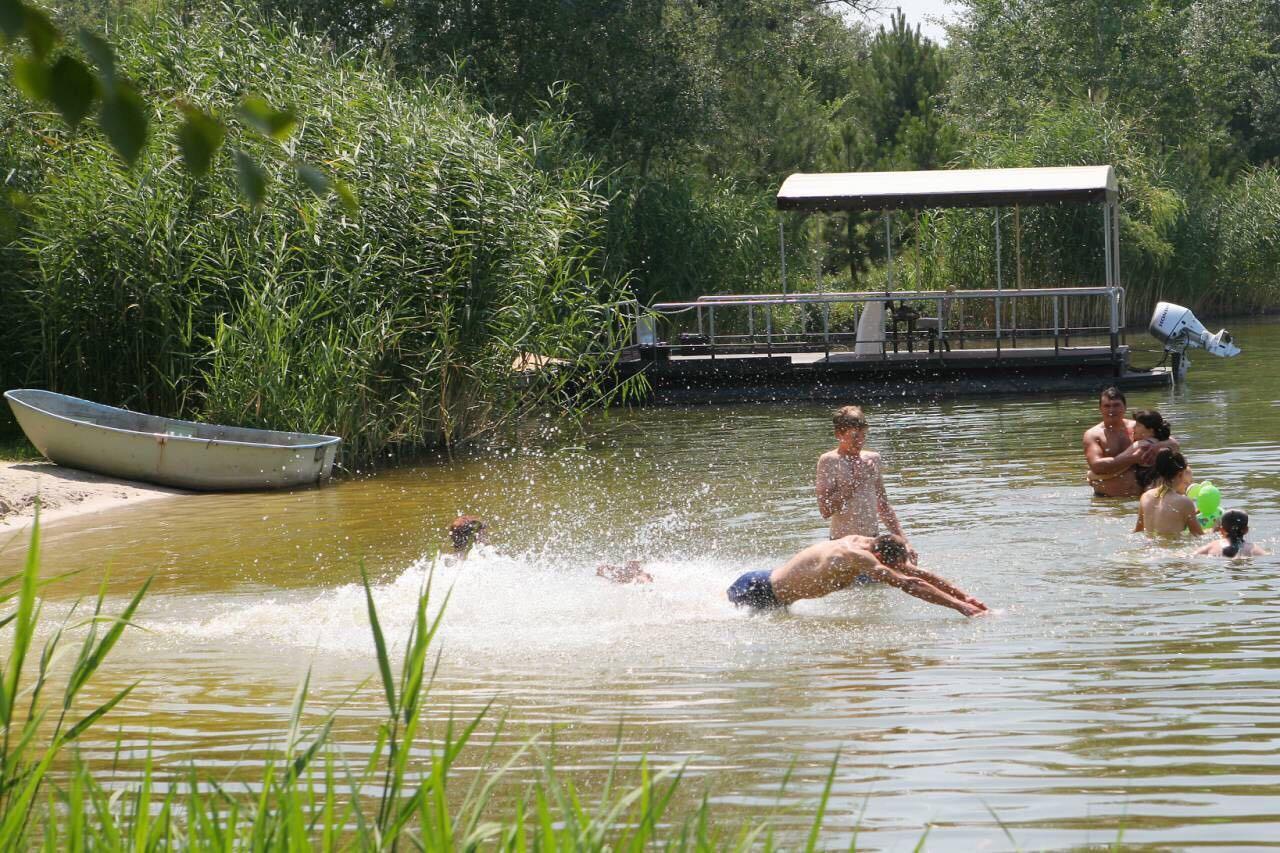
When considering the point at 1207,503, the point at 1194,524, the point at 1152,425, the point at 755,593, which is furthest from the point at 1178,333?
the point at 755,593

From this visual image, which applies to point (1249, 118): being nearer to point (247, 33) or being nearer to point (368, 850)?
point (247, 33)

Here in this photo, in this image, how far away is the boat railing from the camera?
23359 millimetres

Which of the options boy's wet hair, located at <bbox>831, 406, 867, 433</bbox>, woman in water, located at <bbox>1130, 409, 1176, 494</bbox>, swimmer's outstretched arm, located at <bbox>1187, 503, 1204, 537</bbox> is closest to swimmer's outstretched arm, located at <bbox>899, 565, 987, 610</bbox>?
boy's wet hair, located at <bbox>831, 406, 867, 433</bbox>

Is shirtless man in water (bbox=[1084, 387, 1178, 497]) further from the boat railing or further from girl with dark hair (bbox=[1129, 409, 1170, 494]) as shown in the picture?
the boat railing

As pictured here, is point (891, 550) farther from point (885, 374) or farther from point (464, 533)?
point (885, 374)

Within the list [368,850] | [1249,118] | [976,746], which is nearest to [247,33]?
[976,746]

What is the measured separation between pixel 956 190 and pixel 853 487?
14990 mm

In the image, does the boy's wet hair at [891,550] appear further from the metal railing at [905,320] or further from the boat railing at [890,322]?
the metal railing at [905,320]

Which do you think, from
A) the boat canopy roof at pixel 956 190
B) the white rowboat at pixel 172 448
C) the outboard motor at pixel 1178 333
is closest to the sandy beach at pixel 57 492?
the white rowboat at pixel 172 448

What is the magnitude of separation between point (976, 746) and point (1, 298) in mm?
14206

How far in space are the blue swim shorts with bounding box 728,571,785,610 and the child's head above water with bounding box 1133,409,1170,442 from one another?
16.3ft

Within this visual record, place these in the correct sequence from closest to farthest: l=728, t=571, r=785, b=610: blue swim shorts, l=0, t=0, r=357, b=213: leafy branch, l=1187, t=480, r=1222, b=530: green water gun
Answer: l=0, t=0, r=357, b=213: leafy branch, l=728, t=571, r=785, b=610: blue swim shorts, l=1187, t=480, r=1222, b=530: green water gun

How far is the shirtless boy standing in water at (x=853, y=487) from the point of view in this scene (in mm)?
9609

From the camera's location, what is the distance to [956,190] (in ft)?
77.5
